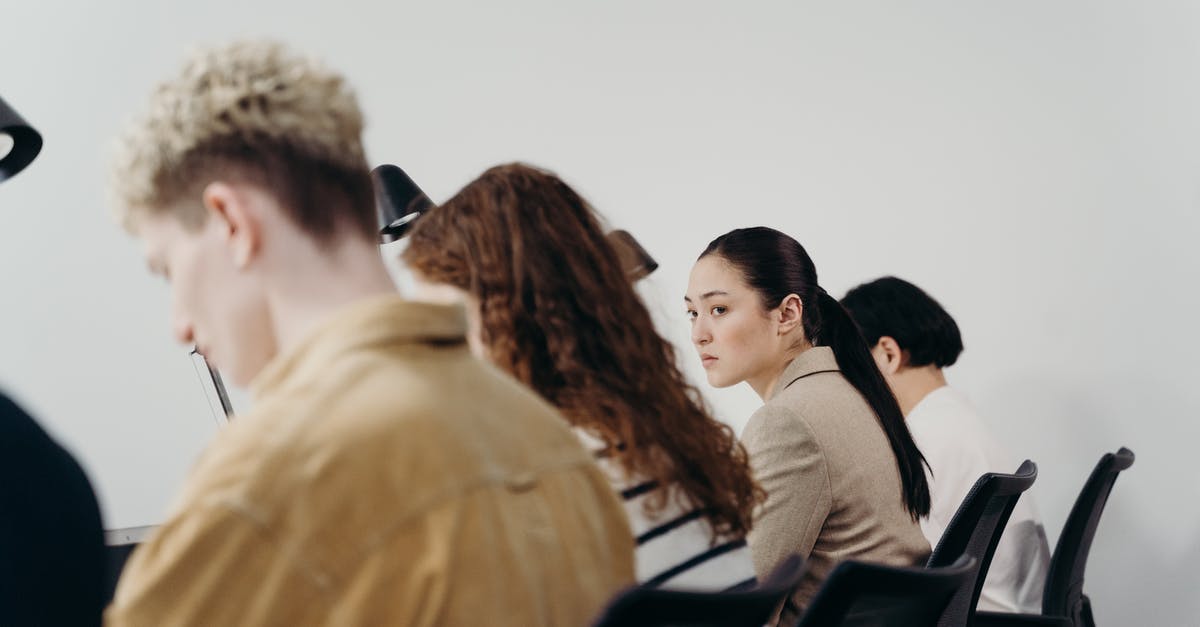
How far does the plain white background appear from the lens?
3264mm

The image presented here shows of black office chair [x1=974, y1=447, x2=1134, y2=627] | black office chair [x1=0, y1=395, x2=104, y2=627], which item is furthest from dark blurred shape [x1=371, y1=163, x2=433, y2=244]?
black office chair [x1=974, y1=447, x2=1134, y2=627]

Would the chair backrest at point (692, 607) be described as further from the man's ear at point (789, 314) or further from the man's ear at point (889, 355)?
the man's ear at point (889, 355)

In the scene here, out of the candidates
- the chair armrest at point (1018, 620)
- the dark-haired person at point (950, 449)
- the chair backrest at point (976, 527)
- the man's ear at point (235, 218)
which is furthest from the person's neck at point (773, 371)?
the man's ear at point (235, 218)

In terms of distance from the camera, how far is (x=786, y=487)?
1.75 meters

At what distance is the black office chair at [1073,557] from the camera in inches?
86.8

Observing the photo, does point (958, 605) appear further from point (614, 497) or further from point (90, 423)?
point (90, 423)

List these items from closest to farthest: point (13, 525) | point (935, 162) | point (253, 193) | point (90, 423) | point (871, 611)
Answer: point (253, 193), point (871, 611), point (13, 525), point (935, 162), point (90, 423)

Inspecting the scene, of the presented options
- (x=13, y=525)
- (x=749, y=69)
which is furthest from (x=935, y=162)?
(x=13, y=525)

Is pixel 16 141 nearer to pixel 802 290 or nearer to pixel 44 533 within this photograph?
pixel 44 533

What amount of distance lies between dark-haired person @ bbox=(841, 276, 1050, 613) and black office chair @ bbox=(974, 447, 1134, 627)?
0.15 m

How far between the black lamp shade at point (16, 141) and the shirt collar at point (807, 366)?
1.43 m

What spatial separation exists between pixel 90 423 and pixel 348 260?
10.7ft

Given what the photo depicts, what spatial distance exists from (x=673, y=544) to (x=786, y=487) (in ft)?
2.10

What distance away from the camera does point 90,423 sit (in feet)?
12.3
